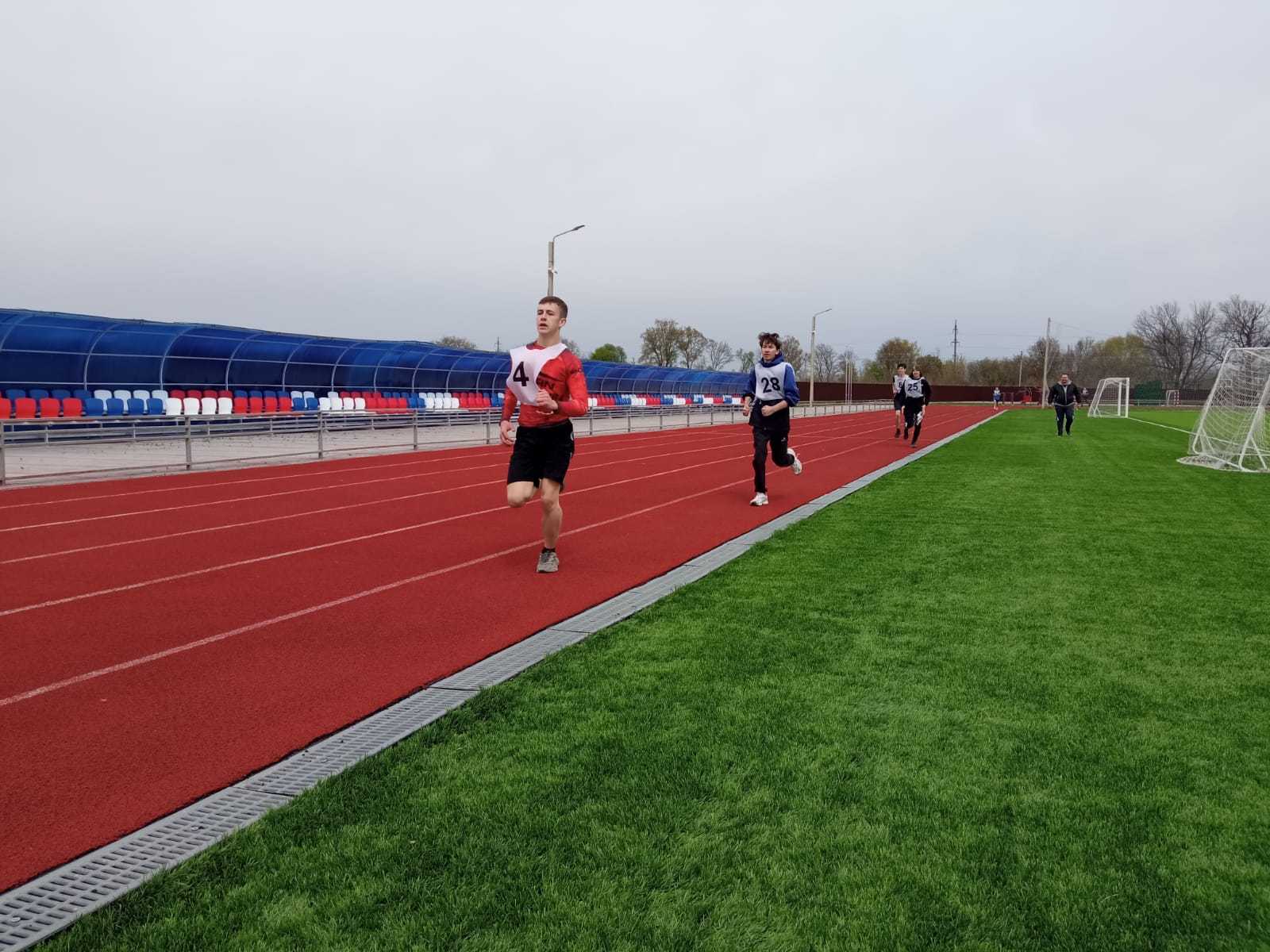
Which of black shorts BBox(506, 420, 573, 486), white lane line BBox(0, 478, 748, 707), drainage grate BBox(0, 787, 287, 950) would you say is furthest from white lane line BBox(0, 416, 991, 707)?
drainage grate BBox(0, 787, 287, 950)

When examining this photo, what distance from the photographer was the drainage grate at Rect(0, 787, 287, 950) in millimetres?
2584

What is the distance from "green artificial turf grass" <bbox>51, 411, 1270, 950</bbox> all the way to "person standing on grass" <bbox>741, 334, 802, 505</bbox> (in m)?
5.04

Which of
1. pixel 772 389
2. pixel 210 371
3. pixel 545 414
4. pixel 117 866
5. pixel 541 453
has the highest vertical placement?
pixel 210 371

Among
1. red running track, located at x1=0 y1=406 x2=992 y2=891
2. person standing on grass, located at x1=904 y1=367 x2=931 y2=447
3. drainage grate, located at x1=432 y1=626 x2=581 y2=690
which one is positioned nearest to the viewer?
red running track, located at x1=0 y1=406 x2=992 y2=891

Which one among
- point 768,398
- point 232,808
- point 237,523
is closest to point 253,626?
point 232,808

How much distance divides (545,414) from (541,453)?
1.40ft

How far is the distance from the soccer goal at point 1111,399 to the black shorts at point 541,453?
53617 mm

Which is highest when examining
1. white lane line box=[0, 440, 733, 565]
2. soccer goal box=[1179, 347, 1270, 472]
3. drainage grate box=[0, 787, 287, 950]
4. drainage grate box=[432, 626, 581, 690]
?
soccer goal box=[1179, 347, 1270, 472]

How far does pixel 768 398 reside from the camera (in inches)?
431

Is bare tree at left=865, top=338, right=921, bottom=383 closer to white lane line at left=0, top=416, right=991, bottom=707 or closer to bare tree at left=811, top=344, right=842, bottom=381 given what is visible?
bare tree at left=811, top=344, right=842, bottom=381

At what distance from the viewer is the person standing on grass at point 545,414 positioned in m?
6.97

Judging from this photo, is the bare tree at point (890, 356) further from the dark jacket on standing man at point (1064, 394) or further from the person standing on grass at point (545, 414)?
the person standing on grass at point (545, 414)

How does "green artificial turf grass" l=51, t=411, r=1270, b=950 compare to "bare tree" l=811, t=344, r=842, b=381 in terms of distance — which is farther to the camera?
"bare tree" l=811, t=344, r=842, b=381

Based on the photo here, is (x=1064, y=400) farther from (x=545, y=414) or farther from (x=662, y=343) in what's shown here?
(x=662, y=343)
